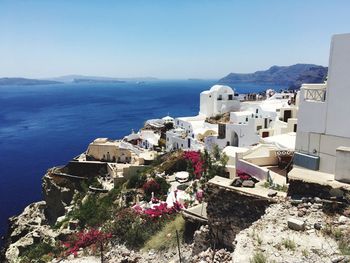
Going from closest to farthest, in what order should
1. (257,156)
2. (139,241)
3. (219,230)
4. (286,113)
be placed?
(219,230) → (139,241) → (257,156) → (286,113)

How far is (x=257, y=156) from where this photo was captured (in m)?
17.2

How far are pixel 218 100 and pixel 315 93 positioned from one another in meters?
31.9

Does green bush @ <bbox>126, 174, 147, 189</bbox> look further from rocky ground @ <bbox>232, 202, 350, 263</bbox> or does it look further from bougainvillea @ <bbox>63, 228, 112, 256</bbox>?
rocky ground @ <bbox>232, 202, 350, 263</bbox>

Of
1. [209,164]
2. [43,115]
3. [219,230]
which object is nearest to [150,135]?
[209,164]

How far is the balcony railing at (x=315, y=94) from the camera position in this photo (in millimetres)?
11850

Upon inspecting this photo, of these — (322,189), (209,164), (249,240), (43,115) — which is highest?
(322,189)

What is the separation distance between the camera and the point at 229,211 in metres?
9.01

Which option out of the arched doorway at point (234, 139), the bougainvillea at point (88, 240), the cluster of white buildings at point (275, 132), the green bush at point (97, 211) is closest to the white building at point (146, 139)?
the cluster of white buildings at point (275, 132)

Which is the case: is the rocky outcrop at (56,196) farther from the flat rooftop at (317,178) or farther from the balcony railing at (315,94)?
the flat rooftop at (317,178)

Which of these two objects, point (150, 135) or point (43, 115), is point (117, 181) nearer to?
point (150, 135)

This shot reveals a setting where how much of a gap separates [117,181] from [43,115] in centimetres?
9378

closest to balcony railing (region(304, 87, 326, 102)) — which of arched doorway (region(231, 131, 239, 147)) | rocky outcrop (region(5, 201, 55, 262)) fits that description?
rocky outcrop (region(5, 201, 55, 262))

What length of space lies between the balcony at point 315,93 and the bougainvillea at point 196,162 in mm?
8644

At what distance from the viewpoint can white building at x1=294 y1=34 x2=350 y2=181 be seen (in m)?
10.8
